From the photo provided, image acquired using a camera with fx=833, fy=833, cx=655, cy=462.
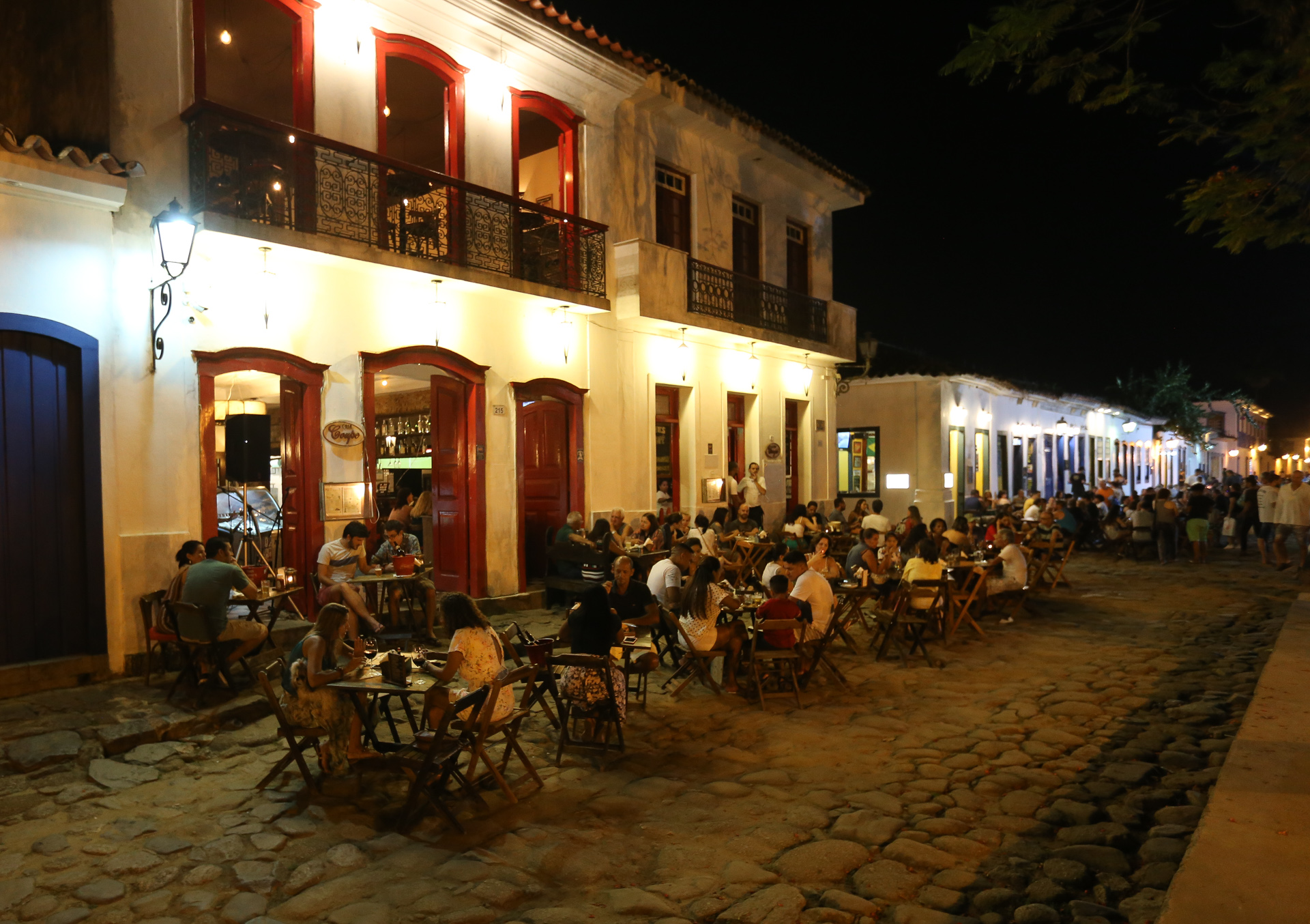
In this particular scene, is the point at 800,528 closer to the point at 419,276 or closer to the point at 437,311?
the point at 437,311

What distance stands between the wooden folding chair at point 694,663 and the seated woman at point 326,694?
2.90 metres

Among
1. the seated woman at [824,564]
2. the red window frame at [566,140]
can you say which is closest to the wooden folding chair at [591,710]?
the seated woman at [824,564]

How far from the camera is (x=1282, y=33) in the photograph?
4.48m

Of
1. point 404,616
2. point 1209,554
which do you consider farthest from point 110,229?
point 1209,554

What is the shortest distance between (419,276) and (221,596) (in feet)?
15.1

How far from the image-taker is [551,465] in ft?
42.0

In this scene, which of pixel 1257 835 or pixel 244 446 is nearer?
pixel 1257 835

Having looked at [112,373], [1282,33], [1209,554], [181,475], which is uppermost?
[1282,33]

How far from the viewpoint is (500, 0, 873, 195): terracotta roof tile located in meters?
11.2

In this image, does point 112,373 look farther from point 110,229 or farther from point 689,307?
point 689,307

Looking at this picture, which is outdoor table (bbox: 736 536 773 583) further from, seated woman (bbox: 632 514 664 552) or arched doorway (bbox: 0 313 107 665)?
arched doorway (bbox: 0 313 107 665)

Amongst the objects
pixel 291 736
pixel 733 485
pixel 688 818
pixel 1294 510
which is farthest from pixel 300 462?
pixel 1294 510

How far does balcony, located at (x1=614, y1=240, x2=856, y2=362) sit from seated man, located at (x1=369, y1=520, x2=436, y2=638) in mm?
5208

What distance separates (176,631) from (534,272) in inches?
259
